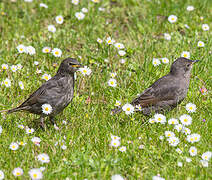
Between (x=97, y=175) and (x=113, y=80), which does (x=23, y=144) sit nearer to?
(x=97, y=175)

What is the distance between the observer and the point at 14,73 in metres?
7.40

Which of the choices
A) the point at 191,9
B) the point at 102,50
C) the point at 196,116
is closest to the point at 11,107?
the point at 102,50

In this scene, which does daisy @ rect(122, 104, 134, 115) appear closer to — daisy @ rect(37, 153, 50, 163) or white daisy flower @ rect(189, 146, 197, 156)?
white daisy flower @ rect(189, 146, 197, 156)

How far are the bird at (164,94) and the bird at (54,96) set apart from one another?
1.17 m

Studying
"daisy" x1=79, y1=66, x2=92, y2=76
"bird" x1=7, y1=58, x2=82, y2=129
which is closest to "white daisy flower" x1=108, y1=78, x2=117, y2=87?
"daisy" x1=79, y1=66, x2=92, y2=76

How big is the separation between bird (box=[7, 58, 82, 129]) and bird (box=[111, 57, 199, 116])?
1171 millimetres

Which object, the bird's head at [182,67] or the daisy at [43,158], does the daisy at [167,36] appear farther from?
the daisy at [43,158]

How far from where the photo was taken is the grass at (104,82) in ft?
16.4

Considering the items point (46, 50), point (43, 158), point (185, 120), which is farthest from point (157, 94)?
point (43, 158)

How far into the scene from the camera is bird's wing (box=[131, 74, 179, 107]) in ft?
21.8

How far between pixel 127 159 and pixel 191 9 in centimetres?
494

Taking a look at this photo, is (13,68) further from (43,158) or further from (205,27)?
(205,27)

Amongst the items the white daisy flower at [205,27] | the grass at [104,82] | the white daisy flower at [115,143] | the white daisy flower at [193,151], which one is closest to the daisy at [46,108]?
the grass at [104,82]

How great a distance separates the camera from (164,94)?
6699 millimetres
